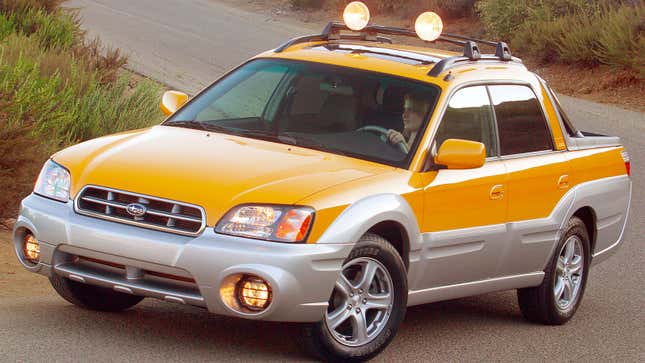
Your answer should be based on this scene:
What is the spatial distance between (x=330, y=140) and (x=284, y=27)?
27.4 meters

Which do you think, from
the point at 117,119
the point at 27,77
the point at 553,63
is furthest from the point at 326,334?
the point at 553,63

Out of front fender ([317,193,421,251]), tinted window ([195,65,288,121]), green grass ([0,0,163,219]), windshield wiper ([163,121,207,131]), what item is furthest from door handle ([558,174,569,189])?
green grass ([0,0,163,219])

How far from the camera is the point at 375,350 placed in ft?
24.3

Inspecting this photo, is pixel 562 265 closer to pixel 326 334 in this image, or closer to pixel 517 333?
pixel 517 333

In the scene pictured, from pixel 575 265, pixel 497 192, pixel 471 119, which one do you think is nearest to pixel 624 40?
pixel 575 265

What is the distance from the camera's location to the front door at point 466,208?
7836 mm

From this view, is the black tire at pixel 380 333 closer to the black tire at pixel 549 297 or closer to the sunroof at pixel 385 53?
the sunroof at pixel 385 53

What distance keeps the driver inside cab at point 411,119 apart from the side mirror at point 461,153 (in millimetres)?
258

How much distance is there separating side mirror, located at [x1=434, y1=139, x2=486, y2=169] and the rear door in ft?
2.56

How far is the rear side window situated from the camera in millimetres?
8766

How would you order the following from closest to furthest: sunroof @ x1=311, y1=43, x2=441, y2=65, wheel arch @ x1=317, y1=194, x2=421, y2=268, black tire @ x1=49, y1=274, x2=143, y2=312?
wheel arch @ x1=317, y1=194, x2=421, y2=268, black tire @ x1=49, y1=274, x2=143, y2=312, sunroof @ x1=311, y1=43, x2=441, y2=65

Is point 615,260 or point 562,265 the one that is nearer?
point 562,265

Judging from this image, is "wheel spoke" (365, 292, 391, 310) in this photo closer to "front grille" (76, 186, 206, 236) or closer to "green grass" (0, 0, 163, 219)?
"front grille" (76, 186, 206, 236)

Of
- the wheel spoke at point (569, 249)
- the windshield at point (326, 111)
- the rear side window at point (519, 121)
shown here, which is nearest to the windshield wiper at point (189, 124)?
the windshield at point (326, 111)
